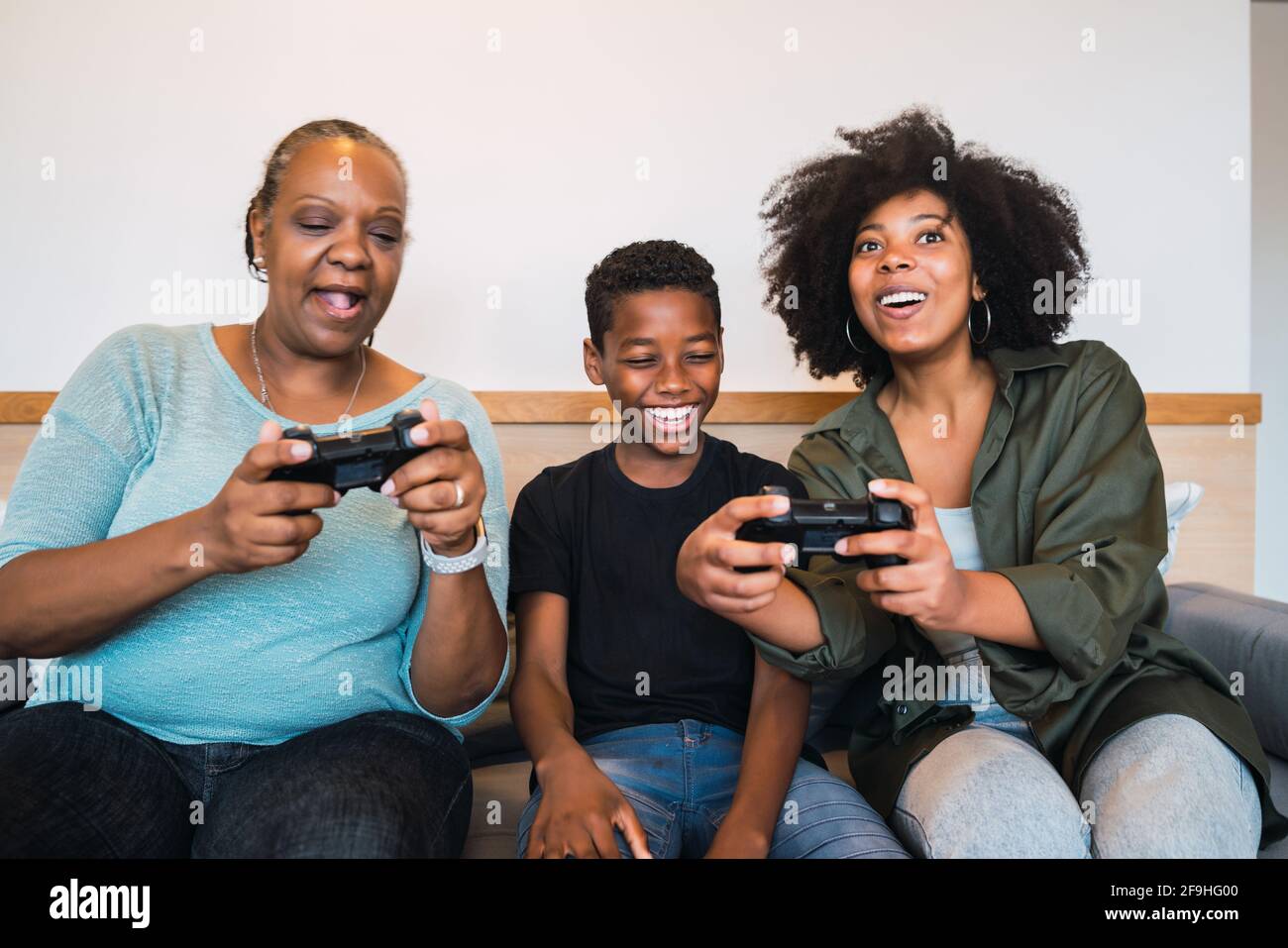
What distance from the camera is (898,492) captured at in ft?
3.33

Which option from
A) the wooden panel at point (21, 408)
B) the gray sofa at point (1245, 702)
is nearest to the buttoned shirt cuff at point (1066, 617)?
the gray sofa at point (1245, 702)

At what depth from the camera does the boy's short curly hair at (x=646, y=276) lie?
144cm

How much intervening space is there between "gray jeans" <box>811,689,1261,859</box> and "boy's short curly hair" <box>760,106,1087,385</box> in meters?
0.62

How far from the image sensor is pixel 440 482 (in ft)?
3.29

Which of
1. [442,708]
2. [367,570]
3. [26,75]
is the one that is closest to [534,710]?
[442,708]

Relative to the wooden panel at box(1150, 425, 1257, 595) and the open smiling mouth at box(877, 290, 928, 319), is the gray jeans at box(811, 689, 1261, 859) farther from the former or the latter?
the wooden panel at box(1150, 425, 1257, 595)

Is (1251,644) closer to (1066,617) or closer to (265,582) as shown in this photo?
(1066,617)

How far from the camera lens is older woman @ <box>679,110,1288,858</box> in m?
1.09

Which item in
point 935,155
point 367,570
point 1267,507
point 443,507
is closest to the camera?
point 443,507

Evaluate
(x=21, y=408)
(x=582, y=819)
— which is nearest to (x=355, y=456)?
(x=582, y=819)

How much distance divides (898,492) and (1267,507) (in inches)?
121

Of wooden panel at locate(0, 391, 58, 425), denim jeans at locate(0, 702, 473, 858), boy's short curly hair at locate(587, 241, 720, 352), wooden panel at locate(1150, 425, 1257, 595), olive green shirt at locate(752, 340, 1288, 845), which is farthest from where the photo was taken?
wooden panel at locate(1150, 425, 1257, 595)

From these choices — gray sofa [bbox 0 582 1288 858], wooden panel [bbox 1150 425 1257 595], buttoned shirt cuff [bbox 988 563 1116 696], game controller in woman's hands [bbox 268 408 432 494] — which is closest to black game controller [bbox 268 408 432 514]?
game controller in woman's hands [bbox 268 408 432 494]
